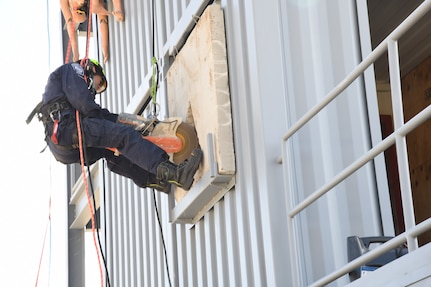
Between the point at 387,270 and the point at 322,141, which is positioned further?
the point at 322,141

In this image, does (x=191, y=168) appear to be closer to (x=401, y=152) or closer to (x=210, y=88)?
(x=210, y=88)

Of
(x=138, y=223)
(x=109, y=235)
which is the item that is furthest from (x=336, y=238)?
(x=109, y=235)

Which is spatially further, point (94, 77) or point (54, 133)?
point (94, 77)

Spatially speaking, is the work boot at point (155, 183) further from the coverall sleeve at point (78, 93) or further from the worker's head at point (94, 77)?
the worker's head at point (94, 77)

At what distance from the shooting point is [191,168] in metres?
8.41

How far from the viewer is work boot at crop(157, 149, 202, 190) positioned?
837cm

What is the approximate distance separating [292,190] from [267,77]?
95 cm

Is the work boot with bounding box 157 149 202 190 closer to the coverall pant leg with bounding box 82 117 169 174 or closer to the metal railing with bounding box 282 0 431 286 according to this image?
the coverall pant leg with bounding box 82 117 169 174

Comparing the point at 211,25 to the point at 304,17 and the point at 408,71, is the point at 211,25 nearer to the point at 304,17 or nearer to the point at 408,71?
the point at 304,17

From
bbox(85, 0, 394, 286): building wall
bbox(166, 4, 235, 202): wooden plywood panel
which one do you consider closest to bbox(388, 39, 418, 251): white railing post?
bbox(85, 0, 394, 286): building wall

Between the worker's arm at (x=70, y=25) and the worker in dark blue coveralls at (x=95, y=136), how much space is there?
22.2ft

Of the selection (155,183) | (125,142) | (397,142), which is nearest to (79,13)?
(155,183)

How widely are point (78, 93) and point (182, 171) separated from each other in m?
1.28

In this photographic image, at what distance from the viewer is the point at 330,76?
7.73 m
